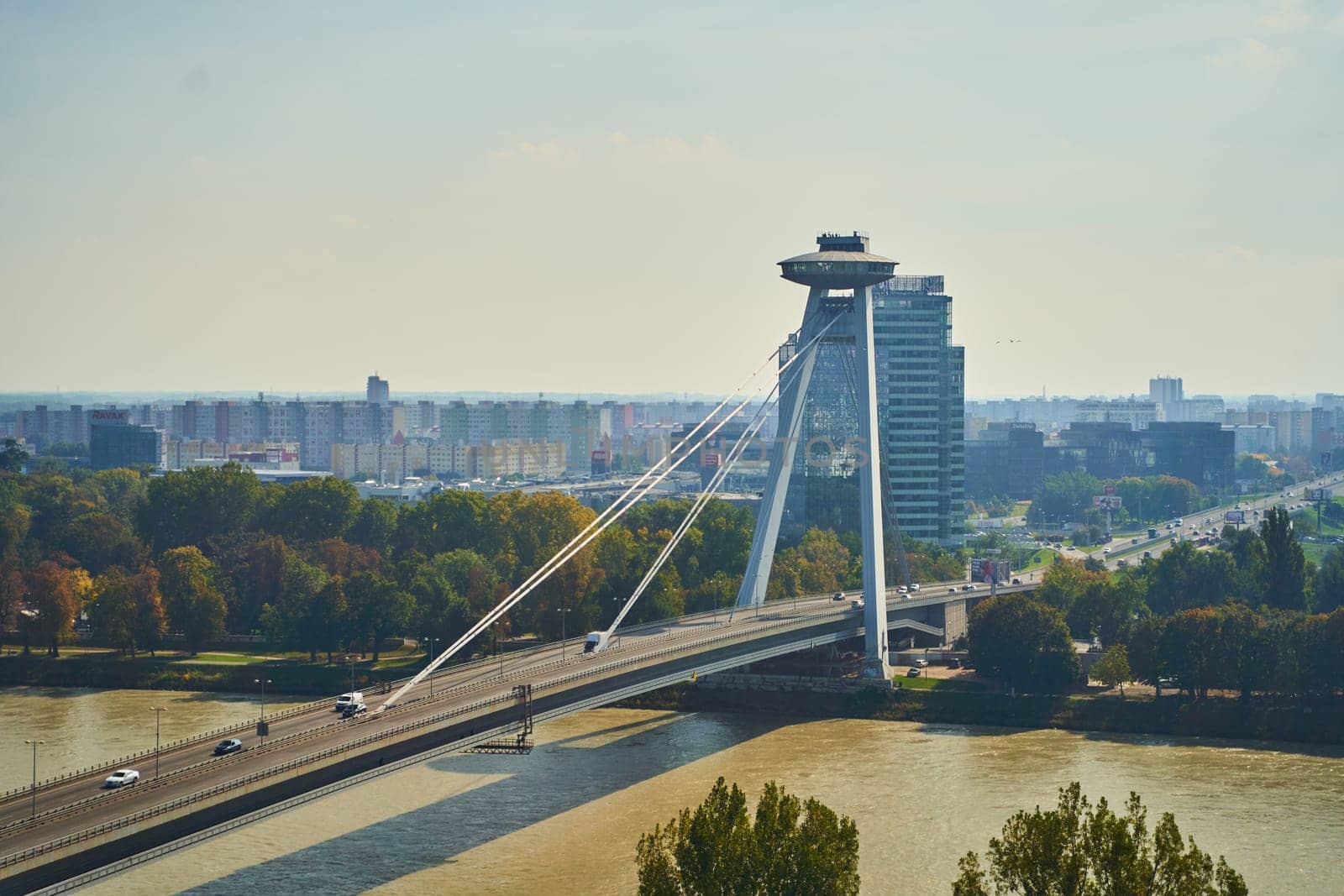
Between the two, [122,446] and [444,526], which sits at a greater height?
[122,446]

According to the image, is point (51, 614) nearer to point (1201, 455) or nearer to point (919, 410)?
point (919, 410)

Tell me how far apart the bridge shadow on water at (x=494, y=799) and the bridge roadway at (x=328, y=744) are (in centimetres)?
158

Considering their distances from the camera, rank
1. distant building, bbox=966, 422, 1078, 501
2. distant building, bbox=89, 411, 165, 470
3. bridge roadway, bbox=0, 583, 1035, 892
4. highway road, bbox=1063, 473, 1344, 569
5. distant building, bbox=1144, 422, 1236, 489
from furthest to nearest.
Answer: distant building, bbox=1144, 422, 1236, 489 < distant building, bbox=966, 422, 1078, 501 < distant building, bbox=89, 411, 165, 470 < highway road, bbox=1063, 473, 1344, 569 < bridge roadway, bbox=0, 583, 1035, 892

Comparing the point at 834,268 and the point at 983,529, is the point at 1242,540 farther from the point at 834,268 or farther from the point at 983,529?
the point at 983,529

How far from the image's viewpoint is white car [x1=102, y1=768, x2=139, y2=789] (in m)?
23.8

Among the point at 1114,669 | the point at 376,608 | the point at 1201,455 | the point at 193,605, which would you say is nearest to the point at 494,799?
the point at 376,608

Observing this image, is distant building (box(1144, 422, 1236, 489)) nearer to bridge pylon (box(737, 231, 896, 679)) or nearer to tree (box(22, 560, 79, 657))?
bridge pylon (box(737, 231, 896, 679))

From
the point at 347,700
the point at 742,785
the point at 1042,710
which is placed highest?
the point at 347,700

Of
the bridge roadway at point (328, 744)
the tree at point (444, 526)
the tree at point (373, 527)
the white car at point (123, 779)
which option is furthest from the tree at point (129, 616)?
the white car at point (123, 779)

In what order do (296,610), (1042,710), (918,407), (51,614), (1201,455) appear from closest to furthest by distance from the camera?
(1042,710) → (296,610) → (51,614) → (918,407) → (1201,455)

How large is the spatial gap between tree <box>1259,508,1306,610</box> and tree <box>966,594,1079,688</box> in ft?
29.4

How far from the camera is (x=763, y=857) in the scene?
69.7 feet

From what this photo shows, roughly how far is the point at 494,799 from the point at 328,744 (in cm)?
565

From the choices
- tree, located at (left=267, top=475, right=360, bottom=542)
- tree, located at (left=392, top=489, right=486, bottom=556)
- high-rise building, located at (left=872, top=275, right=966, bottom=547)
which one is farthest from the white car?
high-rise building, located at (left=872, top=275, right=966, bottom=547)
